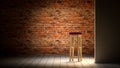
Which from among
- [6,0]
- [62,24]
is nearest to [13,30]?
[6,0]

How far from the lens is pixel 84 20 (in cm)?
973

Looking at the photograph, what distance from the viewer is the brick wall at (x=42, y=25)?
967cm

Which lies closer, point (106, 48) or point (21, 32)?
point (106, 48)

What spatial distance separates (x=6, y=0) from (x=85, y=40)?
3.00 m

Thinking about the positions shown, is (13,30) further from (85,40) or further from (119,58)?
(119,58)

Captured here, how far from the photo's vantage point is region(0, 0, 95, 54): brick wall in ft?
31.7

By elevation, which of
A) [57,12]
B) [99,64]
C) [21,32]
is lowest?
[99,64]

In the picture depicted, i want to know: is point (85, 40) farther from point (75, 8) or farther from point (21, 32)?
point (21, 32)

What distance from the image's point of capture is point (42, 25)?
9.73 meters

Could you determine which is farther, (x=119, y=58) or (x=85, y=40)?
(x=85, y=40)

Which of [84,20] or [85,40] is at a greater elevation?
[84,20]

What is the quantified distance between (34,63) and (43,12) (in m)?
2.54

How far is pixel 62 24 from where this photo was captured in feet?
31.9

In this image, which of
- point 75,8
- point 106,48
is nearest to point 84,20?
point 75,8
